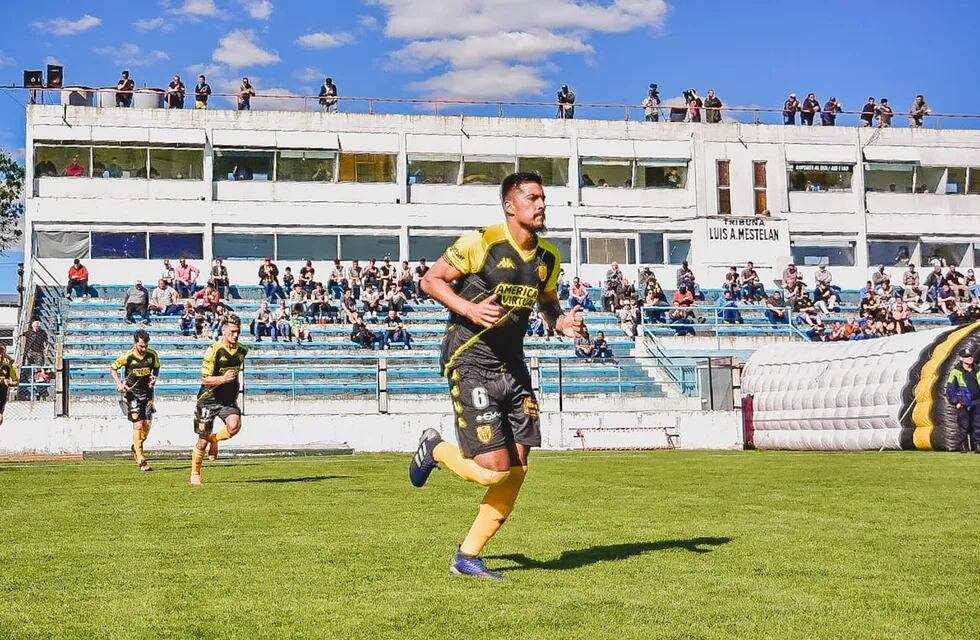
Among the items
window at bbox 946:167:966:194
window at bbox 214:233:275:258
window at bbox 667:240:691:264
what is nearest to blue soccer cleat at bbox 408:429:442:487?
window at bbox 214:233:275:258

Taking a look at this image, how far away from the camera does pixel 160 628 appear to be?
535cm

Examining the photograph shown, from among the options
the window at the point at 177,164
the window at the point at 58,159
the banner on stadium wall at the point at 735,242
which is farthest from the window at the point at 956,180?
the window at the point at 58,159

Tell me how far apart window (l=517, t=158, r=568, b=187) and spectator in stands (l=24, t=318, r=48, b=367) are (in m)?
19.5

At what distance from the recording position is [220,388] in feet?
55.3

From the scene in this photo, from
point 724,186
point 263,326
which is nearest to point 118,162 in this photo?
point 263,326

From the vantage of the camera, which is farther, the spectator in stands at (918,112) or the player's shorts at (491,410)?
the spectator in stands at (918,112)

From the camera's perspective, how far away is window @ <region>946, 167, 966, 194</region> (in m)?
48.5

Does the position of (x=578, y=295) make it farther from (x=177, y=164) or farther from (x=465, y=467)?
(x=465, y=467)

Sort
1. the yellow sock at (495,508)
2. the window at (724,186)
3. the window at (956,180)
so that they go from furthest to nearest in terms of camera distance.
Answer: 1. the window at (956,180)
2. the window at (724,186)
3. the yellow sock at (495,508)

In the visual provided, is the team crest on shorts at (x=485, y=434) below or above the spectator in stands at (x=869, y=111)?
below

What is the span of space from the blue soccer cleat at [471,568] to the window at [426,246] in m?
36.0

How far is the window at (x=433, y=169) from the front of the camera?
43.9m

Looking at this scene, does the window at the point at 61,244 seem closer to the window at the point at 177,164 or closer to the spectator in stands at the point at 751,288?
the window at the point at 177,164

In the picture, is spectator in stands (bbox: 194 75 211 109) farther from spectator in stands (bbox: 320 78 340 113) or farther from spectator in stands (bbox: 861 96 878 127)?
spectator in stands (bbox: 861 96 878 127)
